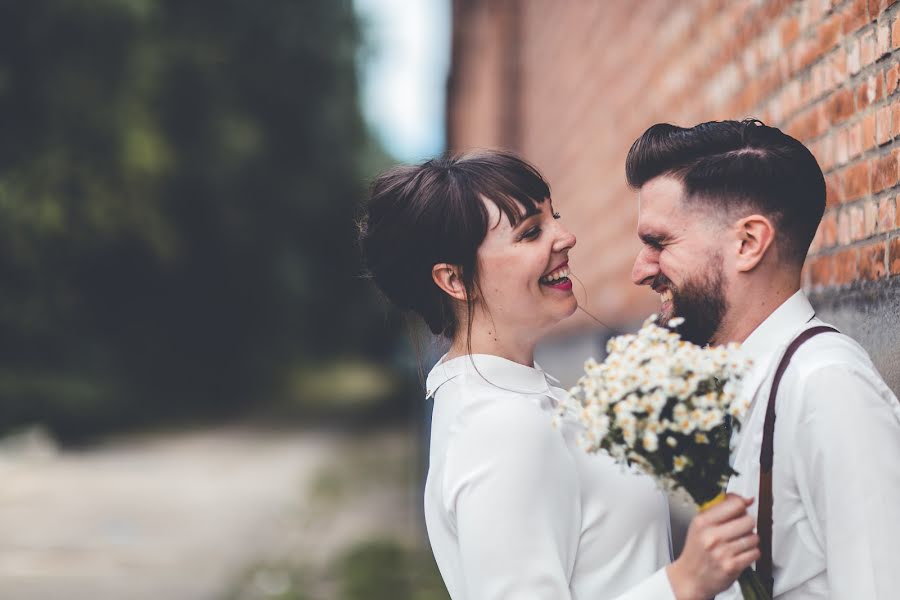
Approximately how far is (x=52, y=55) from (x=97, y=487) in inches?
237

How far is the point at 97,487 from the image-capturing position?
12914 millimetres

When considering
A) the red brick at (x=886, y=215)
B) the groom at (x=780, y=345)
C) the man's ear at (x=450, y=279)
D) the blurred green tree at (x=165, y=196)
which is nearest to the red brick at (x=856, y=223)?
the red brick at (x=886, y=215)

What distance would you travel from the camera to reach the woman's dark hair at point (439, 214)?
7.73 ft

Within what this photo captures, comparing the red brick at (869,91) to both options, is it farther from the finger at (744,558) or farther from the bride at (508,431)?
the finger at (744,558)

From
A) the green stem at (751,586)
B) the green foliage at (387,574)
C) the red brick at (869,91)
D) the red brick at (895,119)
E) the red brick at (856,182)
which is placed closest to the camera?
the green stem at (751,586)

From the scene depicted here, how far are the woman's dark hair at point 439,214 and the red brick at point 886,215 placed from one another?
2.86ft

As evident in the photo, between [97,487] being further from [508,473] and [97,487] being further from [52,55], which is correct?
[508,473]

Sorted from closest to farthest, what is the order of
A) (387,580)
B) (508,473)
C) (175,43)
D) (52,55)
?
(508,473), (387,580), (52,55), (175,43)

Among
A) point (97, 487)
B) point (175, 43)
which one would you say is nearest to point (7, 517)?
point (97, 487)

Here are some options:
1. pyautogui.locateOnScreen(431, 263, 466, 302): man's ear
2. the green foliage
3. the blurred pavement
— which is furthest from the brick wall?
the blurred pavement

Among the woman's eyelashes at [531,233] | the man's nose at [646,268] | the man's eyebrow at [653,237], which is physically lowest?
the man's nose at [646,268]

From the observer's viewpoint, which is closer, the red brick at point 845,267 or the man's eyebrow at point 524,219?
the man's eyebrow at point 524,219

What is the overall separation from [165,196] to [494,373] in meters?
16.6

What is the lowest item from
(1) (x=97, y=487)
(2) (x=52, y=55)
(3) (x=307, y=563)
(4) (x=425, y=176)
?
(4) (x=425, y=176)
